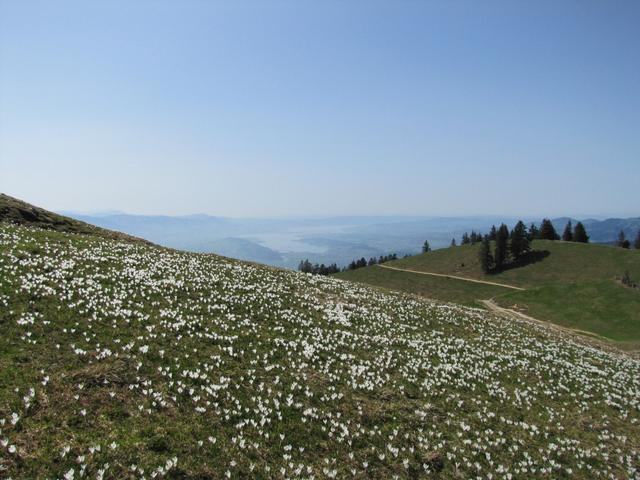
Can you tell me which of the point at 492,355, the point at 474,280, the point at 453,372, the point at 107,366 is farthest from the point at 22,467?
the point at 474,280

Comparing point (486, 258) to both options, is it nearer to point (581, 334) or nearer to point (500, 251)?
point (500, 251)

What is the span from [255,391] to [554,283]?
87.2 m

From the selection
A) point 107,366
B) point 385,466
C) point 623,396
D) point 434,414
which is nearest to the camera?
point 385,466

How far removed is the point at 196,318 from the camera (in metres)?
19.3

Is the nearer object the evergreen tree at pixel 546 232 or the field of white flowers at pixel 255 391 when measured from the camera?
the field of white flowers at pixel 255 391

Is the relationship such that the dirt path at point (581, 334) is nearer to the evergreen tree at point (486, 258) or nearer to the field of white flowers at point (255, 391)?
the field of white flowers at point (255, 391)

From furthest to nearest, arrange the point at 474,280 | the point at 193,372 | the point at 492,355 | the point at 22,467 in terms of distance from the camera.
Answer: the point at 474,280
the point at 492,355
the point at 193,372
the point at 22,467

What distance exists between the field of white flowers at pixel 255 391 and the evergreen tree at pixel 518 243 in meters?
111

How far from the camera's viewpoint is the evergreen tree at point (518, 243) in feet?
422

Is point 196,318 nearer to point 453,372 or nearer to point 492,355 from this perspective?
point 453,372

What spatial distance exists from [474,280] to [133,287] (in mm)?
114166

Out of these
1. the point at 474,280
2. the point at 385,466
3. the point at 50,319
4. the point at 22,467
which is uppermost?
the point at 50,319

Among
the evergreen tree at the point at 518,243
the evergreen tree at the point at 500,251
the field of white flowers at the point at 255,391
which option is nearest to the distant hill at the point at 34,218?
the field of white flowers at the point at 255,391

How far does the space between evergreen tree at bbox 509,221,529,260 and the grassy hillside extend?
13.2ft
